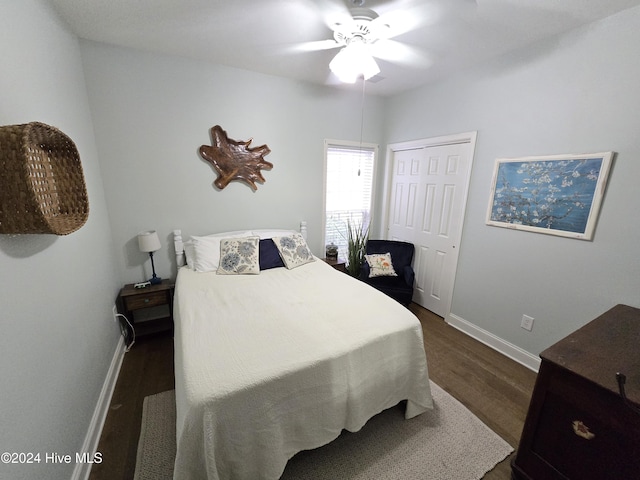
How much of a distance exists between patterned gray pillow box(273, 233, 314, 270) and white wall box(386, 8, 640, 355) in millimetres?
1703

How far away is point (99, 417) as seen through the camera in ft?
5.41

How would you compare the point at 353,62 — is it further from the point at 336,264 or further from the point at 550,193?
the point at 336,264

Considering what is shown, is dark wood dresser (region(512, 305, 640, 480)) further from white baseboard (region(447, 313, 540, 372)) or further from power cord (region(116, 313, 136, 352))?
power cord (region(116, 313, 136, 352))

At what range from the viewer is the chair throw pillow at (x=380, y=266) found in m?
3.18

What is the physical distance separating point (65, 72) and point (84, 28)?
474mm

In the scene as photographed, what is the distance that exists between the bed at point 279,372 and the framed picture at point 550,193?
1436 mm

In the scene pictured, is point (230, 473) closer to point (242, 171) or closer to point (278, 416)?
point (278, 416)

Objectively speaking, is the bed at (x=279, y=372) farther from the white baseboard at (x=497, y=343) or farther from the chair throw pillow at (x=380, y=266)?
the white baseboard at (x=497, y=343)

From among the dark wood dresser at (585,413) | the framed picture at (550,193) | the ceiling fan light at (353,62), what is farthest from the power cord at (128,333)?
the framed picture at (550,193)

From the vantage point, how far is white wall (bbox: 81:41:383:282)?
231cm

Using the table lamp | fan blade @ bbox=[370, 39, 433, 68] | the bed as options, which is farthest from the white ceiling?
the bed

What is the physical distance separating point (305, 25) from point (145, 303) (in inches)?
105

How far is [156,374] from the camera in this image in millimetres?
2115

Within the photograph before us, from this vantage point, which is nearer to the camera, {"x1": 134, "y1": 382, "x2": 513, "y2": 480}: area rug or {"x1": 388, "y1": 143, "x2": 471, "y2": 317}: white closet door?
{"x1": 134, "y1": 382, "x2": 513, "y2": 480}: area rug
